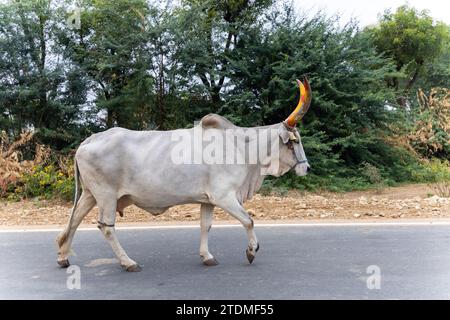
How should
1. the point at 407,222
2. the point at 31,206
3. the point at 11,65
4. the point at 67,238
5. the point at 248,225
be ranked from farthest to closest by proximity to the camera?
the point at 11,65
the point at 31,206
the point at 407,222
the point at 67,238
the point at 248,225

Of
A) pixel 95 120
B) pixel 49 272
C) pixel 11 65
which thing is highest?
pixel 11 65

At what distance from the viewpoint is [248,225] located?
4.89 metres

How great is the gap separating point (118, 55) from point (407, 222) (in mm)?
9083

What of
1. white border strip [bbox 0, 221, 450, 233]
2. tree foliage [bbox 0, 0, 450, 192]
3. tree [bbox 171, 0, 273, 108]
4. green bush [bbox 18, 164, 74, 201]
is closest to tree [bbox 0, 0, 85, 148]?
tree foliage [bbox 0, 0, 450, 192]

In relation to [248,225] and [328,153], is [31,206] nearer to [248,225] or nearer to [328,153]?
→ [248,225]

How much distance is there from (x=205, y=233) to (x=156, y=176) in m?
0.93

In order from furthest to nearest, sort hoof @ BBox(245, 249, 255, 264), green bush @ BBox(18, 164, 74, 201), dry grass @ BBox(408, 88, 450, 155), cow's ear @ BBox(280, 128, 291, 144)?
dry grass @ BBox(408, 88, 450, 155) < green bush @ BBox(18, 164, 74, 201) < cow's ear @ BBox(280, 128, 291, 144) < hoof @ BBox(245, 249, 255, 264)

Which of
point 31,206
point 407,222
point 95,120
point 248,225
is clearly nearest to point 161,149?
point 248,225

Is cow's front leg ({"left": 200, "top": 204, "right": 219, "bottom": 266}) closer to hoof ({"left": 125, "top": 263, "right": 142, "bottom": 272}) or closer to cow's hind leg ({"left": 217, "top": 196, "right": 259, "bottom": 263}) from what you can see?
cow's hind leg ({"left": 217, "top": 196, "right": 259, "bottom": 263})

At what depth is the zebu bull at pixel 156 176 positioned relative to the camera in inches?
193

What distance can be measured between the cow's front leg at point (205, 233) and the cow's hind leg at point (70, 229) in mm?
1261

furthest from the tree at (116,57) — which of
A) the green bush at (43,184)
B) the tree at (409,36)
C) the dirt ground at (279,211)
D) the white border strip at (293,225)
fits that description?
the tree at (409,36)

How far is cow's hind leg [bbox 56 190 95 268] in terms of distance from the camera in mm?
5168

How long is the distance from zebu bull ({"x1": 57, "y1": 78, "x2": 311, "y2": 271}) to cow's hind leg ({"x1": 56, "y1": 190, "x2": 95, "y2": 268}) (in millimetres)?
11
